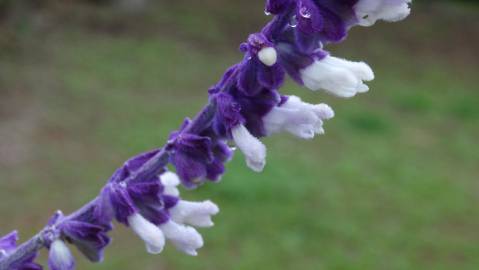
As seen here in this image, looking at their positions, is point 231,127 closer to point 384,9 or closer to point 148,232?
point 148,232

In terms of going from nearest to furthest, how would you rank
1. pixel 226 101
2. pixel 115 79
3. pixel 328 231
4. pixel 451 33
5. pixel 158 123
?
pixel 226 101 → pixel 328 231 → pixel 158 123 → pixel 115 79 → pixel 451 33

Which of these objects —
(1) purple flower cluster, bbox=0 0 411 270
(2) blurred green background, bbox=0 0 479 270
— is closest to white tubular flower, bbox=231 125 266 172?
(1) purple flower cluster, bbox=0 0 411 270

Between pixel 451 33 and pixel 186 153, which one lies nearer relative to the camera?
pixel 186 153

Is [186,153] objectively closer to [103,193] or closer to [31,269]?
[103,193]

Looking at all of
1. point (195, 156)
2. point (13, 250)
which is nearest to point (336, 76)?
point (195, 156)

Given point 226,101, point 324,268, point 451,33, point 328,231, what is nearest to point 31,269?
point 226,101

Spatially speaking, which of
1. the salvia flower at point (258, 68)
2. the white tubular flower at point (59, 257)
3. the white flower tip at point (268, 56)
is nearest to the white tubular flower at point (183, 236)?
the white tubular flower at point (59, 257)
